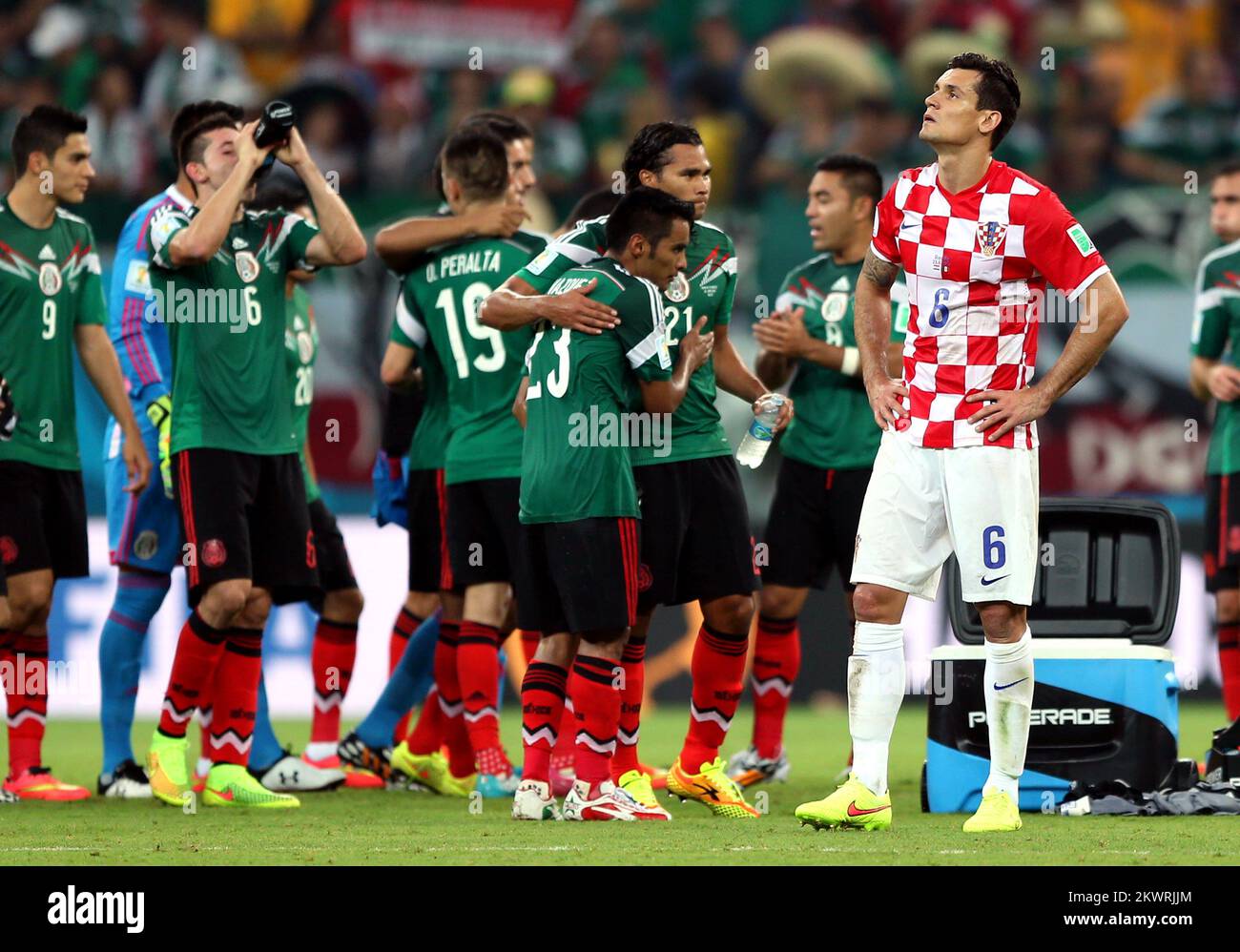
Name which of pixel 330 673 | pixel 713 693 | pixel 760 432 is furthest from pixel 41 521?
pixel 760 432

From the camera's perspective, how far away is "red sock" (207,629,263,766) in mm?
6742

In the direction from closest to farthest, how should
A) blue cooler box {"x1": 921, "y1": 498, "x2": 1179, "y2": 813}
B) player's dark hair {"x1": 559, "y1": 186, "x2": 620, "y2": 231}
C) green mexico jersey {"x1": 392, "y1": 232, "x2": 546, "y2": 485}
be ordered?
1. blue cooler box {"x1": 921, "y1": 498, "x2": 1179, "y2": 813}
2. green mexico jersey {"x1": 392, "y1": 232, "x2": 546, "y2": 485}
3. player's dark hair {"x1": 559, "y1": 186, "x2": 620, "y2": 231}

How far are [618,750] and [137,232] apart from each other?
281 centimetres

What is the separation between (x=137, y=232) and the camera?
24.8 feet

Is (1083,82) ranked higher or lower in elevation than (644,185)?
higher

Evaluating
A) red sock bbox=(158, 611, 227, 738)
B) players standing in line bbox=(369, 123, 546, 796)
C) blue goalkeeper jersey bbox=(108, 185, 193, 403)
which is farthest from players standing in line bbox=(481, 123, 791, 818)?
blue goalkeeper jersey bbox=(108, 185, 193, 403)

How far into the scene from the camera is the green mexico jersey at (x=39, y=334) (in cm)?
716

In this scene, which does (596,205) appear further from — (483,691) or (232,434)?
(483,691)

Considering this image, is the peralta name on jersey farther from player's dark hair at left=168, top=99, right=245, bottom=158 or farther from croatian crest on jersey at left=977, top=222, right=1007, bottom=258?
croatian crest on jersey at left=977, top=222, right=1007, bottom=258

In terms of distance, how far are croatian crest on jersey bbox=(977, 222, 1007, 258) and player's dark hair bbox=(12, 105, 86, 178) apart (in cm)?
360

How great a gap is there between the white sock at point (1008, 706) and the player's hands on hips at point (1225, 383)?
2.58 meters

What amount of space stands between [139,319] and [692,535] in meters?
2.47
